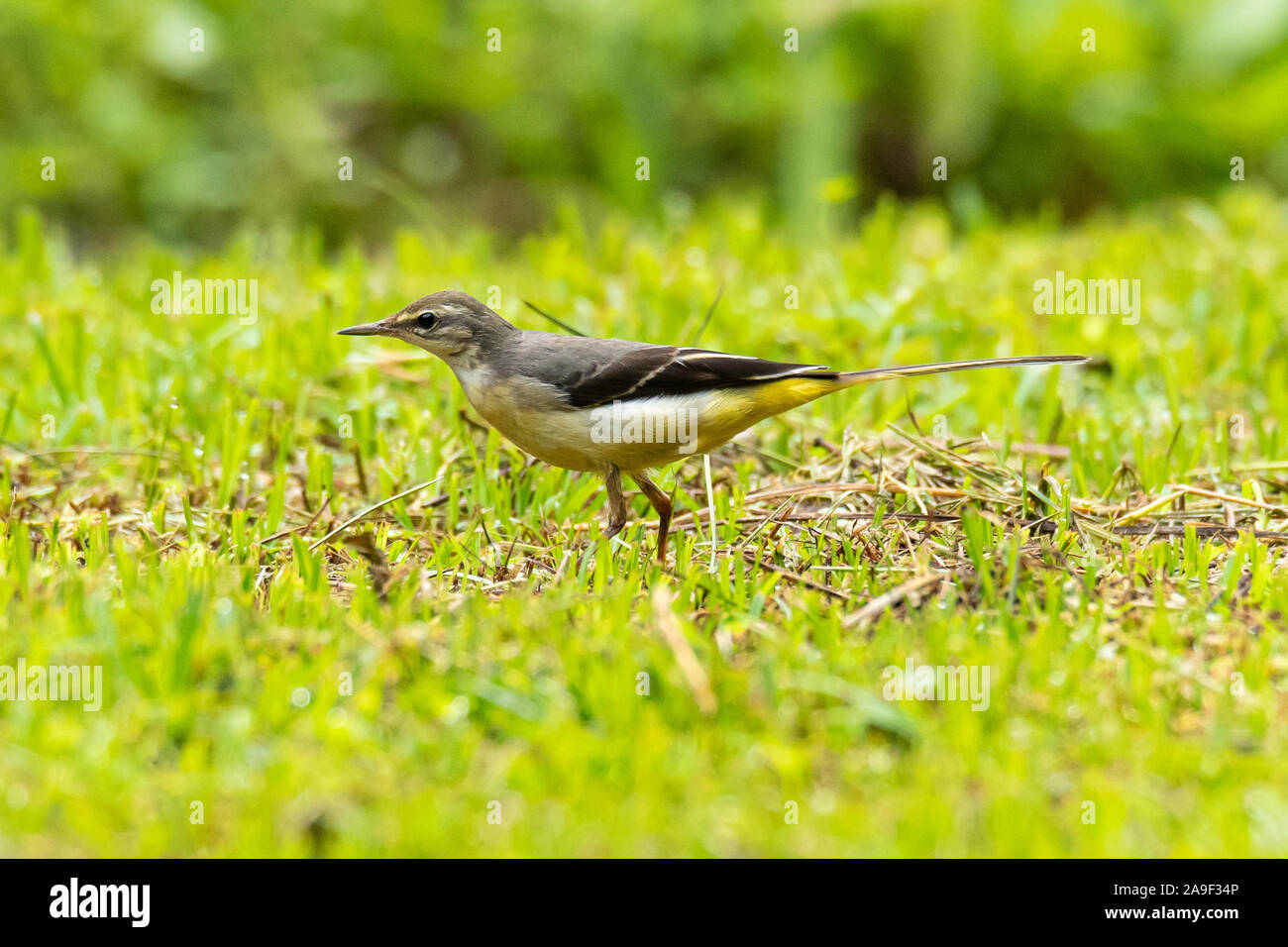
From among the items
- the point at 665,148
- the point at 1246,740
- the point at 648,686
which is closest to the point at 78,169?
the point at 665,148

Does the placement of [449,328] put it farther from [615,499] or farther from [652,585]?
[652,585]

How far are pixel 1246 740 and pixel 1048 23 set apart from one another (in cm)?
815

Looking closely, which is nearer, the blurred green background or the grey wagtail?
the grey wagtail

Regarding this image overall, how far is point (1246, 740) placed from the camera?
3449mm

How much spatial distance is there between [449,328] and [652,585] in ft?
4.48

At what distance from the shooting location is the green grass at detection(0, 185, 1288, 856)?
10.4 feet

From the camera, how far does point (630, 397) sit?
5.00m

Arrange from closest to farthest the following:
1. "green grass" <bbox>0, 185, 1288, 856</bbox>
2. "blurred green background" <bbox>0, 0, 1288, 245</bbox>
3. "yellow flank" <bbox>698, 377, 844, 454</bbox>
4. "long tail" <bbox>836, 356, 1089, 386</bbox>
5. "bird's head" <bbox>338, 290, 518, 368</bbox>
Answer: "green grass" <bbox>0, 185, 1288, 856</bbox> < "long tail" <bbox>836, 356, 1089, 386</bbox> < "yellow flank" <bbox>698, 377, 844, 454</bbox> < "bird's head" <bbox>338, 290, 518, 368</bbox> < "blurred green background" <bbox>0, 0, 1288, 245</bbox>

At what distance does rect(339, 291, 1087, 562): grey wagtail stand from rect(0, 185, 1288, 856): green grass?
30 centimetres

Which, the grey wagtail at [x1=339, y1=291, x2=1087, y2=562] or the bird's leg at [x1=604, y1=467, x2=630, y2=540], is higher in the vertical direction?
the grey wagtail at [x1=339, y1=291, x2=1087, y2=562]

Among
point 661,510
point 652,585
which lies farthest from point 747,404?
point 652,585

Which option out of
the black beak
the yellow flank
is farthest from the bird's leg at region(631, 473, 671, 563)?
the black beak

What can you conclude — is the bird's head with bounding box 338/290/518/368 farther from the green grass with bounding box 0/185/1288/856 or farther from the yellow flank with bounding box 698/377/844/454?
the yellow flank with bounding box 698/377/844/454

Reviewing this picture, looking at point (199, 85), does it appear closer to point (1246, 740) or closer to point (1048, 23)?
point (1048, 23)
